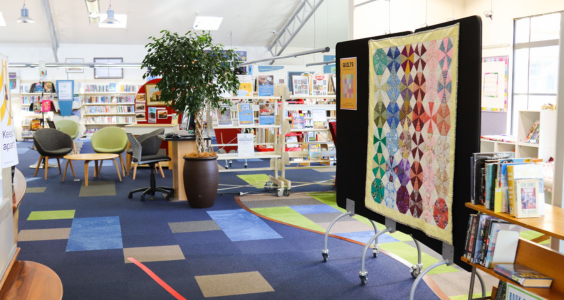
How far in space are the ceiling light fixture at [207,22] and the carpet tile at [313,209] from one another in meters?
10.5

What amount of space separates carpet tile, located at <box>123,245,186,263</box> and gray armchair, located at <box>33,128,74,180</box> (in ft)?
15.3

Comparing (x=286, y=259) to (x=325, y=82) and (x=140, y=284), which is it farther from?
(x=325, y=82)

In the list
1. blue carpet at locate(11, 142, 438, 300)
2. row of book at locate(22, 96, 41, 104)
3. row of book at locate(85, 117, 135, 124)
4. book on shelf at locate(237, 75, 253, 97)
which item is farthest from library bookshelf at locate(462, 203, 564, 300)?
row of book at locate(22, 96, 41, 104)

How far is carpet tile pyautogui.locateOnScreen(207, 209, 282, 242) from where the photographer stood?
4738mm

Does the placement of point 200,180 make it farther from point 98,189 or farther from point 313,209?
point 98,189

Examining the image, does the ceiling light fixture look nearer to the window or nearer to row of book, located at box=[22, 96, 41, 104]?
row of book, located at box=[22, 96, 41, 104]

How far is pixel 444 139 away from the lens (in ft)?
8.83

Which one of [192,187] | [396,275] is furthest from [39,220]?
[396,275]

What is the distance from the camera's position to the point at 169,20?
1518 centimetres

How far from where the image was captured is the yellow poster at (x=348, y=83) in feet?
11.7

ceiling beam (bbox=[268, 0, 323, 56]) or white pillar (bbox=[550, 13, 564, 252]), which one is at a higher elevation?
ceiling beam (bbox=[268, 0, 323, 56])

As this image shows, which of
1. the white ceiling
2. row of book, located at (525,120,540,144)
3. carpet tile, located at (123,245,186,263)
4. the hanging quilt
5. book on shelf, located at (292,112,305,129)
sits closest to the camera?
the hanging quilt

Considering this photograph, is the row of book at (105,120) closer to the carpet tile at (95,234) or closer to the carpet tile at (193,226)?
the carpet tile at (95,234)

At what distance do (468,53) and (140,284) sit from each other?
2.69 metres
